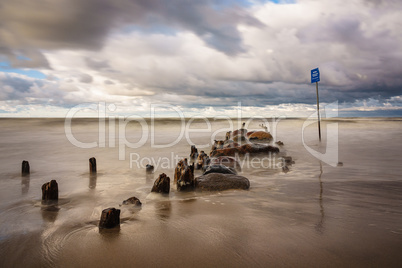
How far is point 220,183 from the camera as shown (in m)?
5.29

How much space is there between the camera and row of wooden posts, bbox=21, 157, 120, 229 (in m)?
3.24

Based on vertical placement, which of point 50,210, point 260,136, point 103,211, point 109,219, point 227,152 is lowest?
point 50,210

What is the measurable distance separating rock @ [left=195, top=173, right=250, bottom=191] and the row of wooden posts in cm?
226

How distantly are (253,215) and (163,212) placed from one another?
4.85 ft

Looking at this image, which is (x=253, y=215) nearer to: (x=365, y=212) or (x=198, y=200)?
(x=198, y=200)

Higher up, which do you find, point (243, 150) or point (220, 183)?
point (243, 150)

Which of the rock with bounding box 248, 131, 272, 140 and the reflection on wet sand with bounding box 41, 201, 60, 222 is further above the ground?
the rock with bounding box 248, 131, 272, 140

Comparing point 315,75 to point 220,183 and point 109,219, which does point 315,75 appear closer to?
point 220,183

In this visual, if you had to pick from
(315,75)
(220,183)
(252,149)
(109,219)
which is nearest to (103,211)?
(109,219)

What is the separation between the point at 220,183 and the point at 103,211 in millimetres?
2705

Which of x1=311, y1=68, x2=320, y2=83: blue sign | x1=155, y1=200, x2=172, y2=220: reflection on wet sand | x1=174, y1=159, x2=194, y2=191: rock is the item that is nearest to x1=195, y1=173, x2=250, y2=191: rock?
x1=174, y1=159, x2=194, y2=191: rock

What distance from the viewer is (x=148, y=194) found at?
5.05 metres

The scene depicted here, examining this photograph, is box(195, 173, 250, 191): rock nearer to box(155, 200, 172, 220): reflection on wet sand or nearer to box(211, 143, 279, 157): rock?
box(155, 200, 172, 220): reflection on wet sand

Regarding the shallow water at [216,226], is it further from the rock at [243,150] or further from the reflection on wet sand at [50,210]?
the rock at [243,150]
